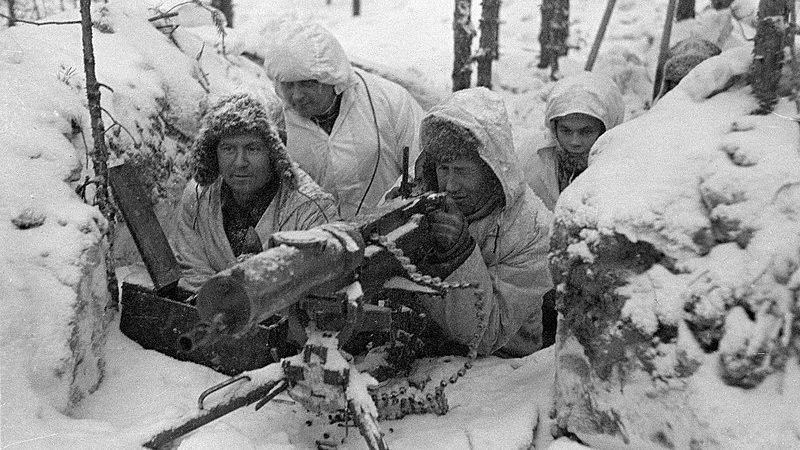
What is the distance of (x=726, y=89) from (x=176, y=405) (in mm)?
2362

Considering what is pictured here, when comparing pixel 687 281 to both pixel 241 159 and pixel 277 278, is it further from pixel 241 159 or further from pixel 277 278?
pixel 241 159

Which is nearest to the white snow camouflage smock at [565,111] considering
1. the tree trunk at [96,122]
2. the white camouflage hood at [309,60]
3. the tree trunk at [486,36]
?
the white camouflage hood at [309,60]

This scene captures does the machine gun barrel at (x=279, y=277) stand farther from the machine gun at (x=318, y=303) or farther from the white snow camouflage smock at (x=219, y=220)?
the white snow camouflage smock at (x=219, y=220)

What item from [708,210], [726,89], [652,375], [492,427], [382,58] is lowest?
[382,58]

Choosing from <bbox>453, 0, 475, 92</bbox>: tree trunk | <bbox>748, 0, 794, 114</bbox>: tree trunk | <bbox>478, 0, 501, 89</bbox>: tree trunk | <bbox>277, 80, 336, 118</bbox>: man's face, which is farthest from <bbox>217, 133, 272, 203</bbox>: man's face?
<bbox>453, 0, 475, 92</bbox>: tree trunk

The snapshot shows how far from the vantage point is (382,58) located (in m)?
14.4

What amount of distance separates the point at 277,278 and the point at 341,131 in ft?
9.22

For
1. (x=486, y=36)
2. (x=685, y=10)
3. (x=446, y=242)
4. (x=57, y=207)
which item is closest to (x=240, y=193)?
(x=57, y=207)

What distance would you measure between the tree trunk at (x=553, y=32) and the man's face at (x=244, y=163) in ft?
29.8

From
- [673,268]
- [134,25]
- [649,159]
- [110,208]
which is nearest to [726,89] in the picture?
[649,159]

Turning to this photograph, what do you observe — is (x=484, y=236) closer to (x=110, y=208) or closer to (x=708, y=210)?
(x=708, y=210)

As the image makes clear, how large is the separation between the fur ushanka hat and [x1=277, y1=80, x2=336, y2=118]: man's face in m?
1.05

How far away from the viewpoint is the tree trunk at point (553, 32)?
11.5 m

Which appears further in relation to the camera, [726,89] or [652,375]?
[726,89]
